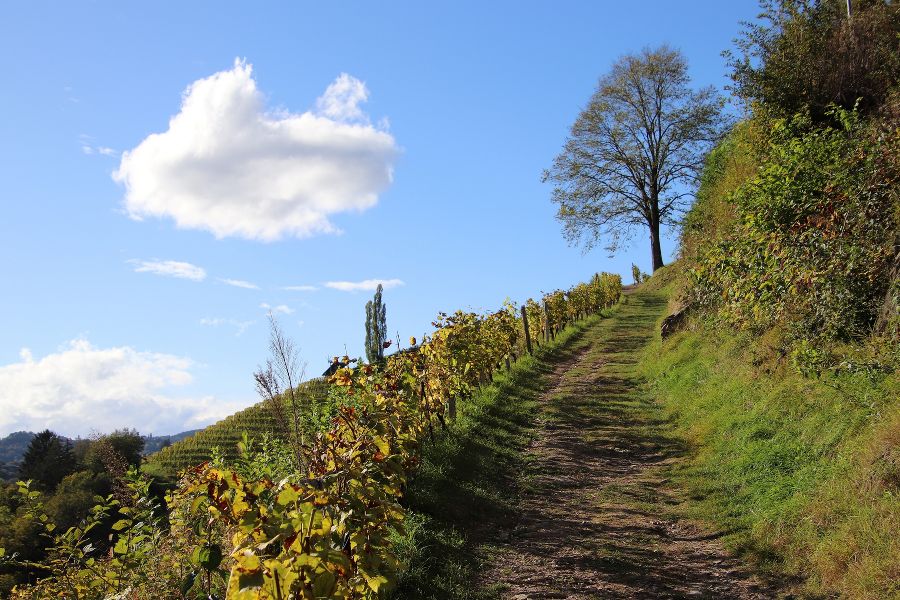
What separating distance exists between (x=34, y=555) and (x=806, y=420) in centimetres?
2529

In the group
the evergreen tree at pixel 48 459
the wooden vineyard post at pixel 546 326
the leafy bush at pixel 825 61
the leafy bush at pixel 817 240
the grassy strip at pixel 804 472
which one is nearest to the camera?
the grassy strip at pixel 804 472

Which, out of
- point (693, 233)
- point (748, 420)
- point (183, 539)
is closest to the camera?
point (183, 539)

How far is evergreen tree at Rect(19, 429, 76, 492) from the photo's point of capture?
41031 millimetres

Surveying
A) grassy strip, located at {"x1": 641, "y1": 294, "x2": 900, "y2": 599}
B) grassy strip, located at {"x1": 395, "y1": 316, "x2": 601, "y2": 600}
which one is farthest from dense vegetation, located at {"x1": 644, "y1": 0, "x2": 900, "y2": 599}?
grassy strip, located at {"x1": 395, "y1": 316, "x2": 601, "y2": 600}

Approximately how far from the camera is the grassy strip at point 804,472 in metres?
4.89

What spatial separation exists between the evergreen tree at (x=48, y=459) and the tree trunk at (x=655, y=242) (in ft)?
131

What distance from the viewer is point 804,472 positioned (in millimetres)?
6352

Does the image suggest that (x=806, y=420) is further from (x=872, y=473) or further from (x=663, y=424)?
(x=663, y=424)

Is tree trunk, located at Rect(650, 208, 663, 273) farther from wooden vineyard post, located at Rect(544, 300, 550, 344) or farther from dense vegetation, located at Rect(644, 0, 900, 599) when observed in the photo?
dense vegetation, located at Rect(644, 0, 900, 599)

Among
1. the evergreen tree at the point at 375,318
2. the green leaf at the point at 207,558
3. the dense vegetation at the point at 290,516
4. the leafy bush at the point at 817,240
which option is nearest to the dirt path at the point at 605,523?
the dense vegetation at the point at 290,516

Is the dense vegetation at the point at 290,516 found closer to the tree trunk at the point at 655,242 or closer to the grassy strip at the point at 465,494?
the grassy strip at the point at 465,494

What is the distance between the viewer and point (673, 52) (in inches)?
1305

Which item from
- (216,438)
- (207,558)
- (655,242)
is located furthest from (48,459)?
(207,558)

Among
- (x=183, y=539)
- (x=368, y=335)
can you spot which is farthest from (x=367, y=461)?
(x=368, y=335)
